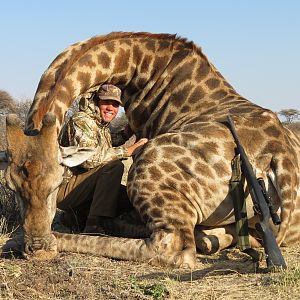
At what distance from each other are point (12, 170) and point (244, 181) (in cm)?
209

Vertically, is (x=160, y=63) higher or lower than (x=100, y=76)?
higher

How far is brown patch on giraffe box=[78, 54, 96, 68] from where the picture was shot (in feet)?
24.3

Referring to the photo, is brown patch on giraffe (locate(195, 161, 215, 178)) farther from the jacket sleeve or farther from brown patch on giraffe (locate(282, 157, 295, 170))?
the jacket sleeve

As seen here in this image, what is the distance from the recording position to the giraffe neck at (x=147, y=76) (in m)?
7.20

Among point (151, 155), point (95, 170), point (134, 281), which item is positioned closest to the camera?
point (134, 281)

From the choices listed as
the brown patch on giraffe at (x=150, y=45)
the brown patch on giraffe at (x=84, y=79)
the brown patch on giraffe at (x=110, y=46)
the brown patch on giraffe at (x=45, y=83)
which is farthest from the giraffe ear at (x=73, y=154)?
the brown patch on giraffe at (x=150, y=45)

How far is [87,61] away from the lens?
7473 millimetres

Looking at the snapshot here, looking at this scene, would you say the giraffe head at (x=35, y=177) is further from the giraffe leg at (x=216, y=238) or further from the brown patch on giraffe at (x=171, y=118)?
the brown patch on giraffe at (x=171, y=118)

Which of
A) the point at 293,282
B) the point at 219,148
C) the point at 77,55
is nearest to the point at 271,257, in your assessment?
the point at 293,282

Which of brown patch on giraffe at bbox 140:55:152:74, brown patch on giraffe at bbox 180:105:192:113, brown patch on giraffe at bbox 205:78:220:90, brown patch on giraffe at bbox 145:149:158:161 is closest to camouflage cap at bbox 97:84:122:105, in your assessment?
brown patch on giraffe at bbox 140:55:152:74

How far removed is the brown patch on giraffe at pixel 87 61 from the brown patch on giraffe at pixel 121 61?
1.07 feet

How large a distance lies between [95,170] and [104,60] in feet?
4.85

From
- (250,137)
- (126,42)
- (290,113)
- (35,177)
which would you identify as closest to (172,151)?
(250,137)

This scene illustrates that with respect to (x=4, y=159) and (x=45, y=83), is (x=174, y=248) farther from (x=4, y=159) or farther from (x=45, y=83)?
(x=45, y=83)
